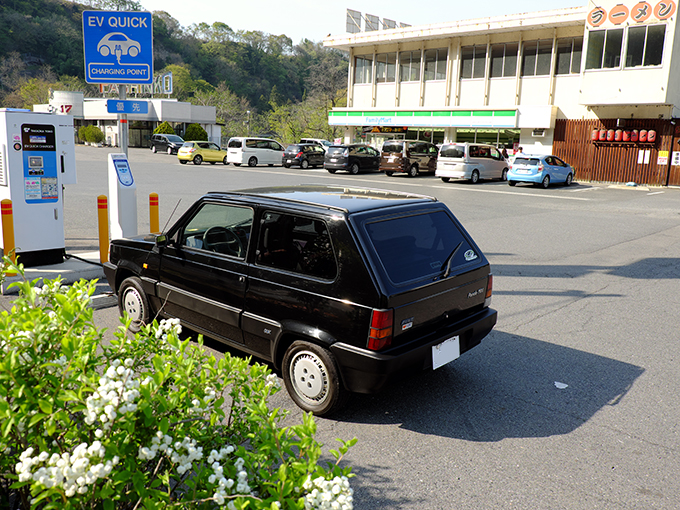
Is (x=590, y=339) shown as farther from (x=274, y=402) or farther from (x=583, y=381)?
(x=274, y=402)

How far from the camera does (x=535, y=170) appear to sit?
24375 millimetres

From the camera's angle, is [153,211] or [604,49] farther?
[604,49]

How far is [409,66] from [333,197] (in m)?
35.9

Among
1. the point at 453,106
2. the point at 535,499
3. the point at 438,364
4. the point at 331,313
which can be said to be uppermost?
the point at 453,106

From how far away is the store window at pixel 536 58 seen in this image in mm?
32031

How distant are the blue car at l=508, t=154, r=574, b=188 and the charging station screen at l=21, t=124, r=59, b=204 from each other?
20515 mm

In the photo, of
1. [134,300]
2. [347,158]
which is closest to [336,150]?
[347,158]

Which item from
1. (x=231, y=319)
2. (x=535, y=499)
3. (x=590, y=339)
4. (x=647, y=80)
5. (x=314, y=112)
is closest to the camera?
(x=535, y=499)

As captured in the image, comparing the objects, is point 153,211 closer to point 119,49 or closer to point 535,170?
point 119,49

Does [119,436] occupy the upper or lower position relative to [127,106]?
lower

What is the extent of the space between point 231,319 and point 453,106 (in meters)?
33.1

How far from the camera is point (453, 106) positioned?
116 ft

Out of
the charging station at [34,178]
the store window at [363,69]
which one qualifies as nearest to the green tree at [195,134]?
the store window at [363,69]

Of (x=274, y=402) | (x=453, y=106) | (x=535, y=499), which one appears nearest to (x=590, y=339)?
(x=535, y=499)
